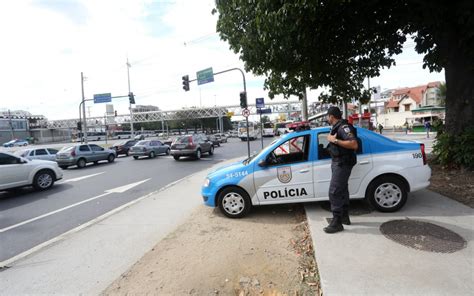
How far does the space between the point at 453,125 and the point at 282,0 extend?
19.3 ft

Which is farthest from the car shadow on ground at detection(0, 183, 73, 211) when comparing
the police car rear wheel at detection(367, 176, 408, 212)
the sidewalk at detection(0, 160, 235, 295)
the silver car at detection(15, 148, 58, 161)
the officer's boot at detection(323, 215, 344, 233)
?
the police car rear wheel at detection(367, 176, 408, 212)

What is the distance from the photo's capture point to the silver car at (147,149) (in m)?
21.1

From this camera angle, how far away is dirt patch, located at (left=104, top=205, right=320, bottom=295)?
3.13 metres

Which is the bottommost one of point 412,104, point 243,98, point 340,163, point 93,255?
point 93,255

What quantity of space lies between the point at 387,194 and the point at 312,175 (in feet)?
4.37

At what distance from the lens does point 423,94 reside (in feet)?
206

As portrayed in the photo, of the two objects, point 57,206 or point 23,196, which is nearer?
point 57,206

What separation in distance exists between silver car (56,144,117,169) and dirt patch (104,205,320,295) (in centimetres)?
1499

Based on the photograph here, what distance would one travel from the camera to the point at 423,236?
146 inches

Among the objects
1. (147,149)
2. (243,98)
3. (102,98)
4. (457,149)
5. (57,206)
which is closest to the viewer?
(457,149)

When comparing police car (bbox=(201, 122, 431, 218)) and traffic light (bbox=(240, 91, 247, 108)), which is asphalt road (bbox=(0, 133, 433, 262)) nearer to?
police car (bbox=(201, 122, 431, 218))

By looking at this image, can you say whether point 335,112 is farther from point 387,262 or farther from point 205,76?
point 205,76

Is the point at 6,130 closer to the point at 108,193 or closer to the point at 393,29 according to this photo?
the point at 108,193

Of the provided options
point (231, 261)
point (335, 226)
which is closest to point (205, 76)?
point (335, 226)
